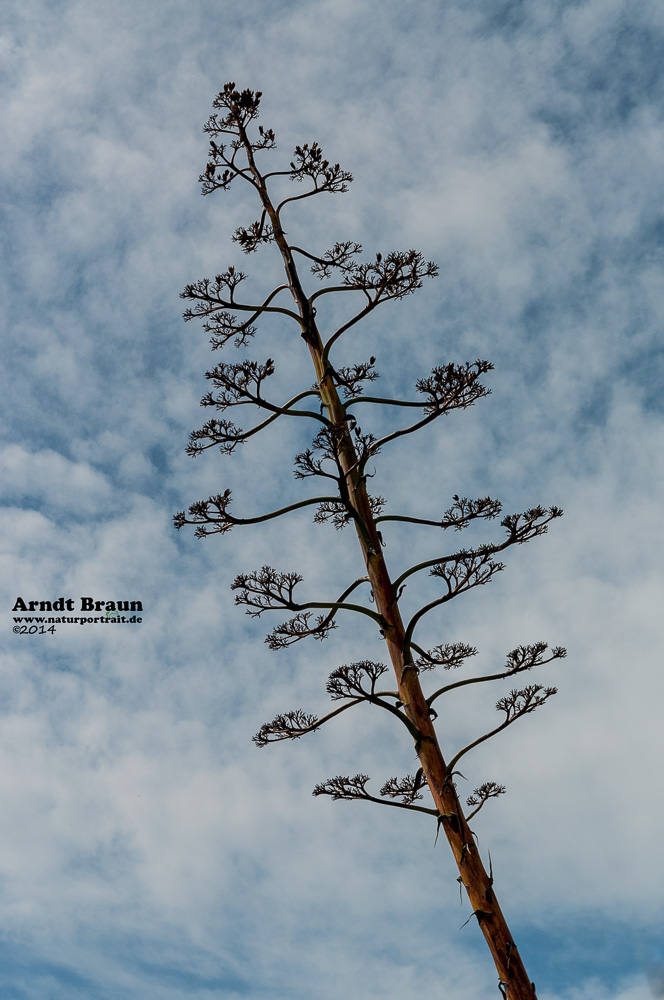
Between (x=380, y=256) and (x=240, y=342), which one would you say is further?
(x=240, y=342)

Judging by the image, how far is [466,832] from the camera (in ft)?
16.4

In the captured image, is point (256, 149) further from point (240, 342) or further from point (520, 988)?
point (520, 988)

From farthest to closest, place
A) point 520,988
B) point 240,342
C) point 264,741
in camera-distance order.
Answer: point 240,342 → point 264,741 → point 520,988

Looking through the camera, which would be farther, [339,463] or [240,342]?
[240,342]

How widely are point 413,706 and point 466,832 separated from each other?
2.82 feet

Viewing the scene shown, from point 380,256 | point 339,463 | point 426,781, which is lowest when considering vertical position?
point 426,781

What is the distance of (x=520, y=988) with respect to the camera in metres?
4.61

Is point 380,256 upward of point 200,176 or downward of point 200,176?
downward

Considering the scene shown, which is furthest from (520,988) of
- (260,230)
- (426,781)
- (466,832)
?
(260,230)

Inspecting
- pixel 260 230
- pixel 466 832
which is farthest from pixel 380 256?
pixel 466 832

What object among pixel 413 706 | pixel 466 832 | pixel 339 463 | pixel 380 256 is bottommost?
pixel 466 832

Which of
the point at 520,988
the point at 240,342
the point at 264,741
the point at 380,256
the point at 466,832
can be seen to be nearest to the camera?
the point at 520,988

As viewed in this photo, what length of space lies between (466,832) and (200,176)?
596cm

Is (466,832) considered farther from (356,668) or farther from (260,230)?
(260,230)
